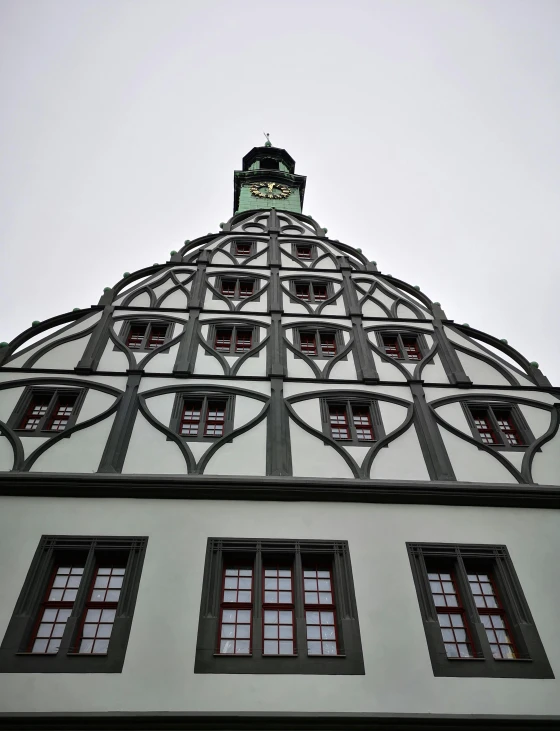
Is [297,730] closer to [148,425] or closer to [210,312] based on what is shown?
[148,425]

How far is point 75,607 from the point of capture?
27.8 feet

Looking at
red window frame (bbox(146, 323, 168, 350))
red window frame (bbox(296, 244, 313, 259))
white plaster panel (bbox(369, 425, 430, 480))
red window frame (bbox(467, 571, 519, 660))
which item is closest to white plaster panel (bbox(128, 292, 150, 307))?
red window frame (bbox(146, 323, 168, 350))

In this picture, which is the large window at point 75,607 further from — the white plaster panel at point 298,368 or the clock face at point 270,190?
the clock face at point 270,190

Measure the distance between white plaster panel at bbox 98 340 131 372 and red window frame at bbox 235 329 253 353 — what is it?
7.92 ft

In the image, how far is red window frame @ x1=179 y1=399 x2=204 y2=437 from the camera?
37.8 feet

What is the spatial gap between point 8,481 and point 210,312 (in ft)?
22.2

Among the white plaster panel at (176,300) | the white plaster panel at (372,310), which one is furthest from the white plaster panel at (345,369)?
the white plaster panel at (176,300)

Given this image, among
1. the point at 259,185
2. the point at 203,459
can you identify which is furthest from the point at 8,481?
the point at 259,185

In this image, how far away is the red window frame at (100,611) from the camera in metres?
8.15

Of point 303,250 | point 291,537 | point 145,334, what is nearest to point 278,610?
point 291,537

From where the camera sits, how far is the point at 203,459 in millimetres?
10586

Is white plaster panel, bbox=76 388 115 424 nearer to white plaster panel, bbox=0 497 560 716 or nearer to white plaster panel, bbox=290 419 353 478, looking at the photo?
white plaster panel, bbox=0 497 560 716

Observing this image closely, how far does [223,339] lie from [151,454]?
4.46m

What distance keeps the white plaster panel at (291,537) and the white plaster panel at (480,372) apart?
13.0ft
